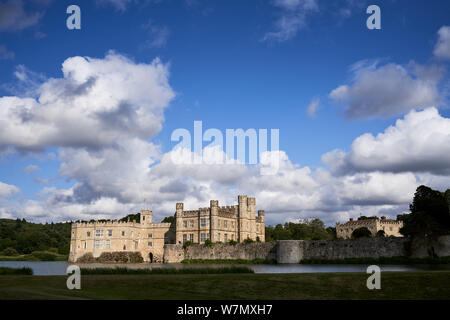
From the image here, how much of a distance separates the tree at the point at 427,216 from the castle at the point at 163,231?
31983 millimetres

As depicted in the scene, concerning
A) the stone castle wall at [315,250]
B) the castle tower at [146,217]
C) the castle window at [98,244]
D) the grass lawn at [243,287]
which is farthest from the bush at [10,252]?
the grass lawn at [243,287]

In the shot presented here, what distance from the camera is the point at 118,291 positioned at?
17.2 meters

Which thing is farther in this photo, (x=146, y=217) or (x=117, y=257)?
(x=146, y=217)

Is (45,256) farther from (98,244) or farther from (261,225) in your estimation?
(261,225)

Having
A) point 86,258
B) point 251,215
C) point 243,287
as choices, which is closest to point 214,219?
point 251,215

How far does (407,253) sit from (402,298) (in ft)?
110

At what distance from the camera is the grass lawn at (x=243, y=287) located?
1552 cm

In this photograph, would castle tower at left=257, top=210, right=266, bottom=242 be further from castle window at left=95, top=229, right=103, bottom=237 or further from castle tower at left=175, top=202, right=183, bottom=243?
castle window at left=95, top=229, right=103, bottom=237

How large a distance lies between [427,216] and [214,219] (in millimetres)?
34435

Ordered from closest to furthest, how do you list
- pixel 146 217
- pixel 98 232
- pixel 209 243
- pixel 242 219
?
pixel 209 243 → pixel 98 232 → pixel 242 219 → pixel 146 217

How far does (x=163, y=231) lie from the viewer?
75250 millimetres

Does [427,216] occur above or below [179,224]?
above

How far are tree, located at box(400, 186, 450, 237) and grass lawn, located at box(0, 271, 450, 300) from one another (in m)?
Result: 28.1

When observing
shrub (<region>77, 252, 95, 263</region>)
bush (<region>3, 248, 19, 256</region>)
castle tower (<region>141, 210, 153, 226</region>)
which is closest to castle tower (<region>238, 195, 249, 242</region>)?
castle tower (<region>141, 210, 153, 226</region>)
